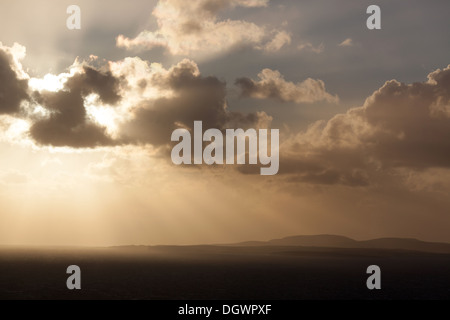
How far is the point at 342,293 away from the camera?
98375 millimetres

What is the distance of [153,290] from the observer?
319ft

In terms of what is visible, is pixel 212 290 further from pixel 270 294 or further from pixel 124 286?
pixel 124 286
